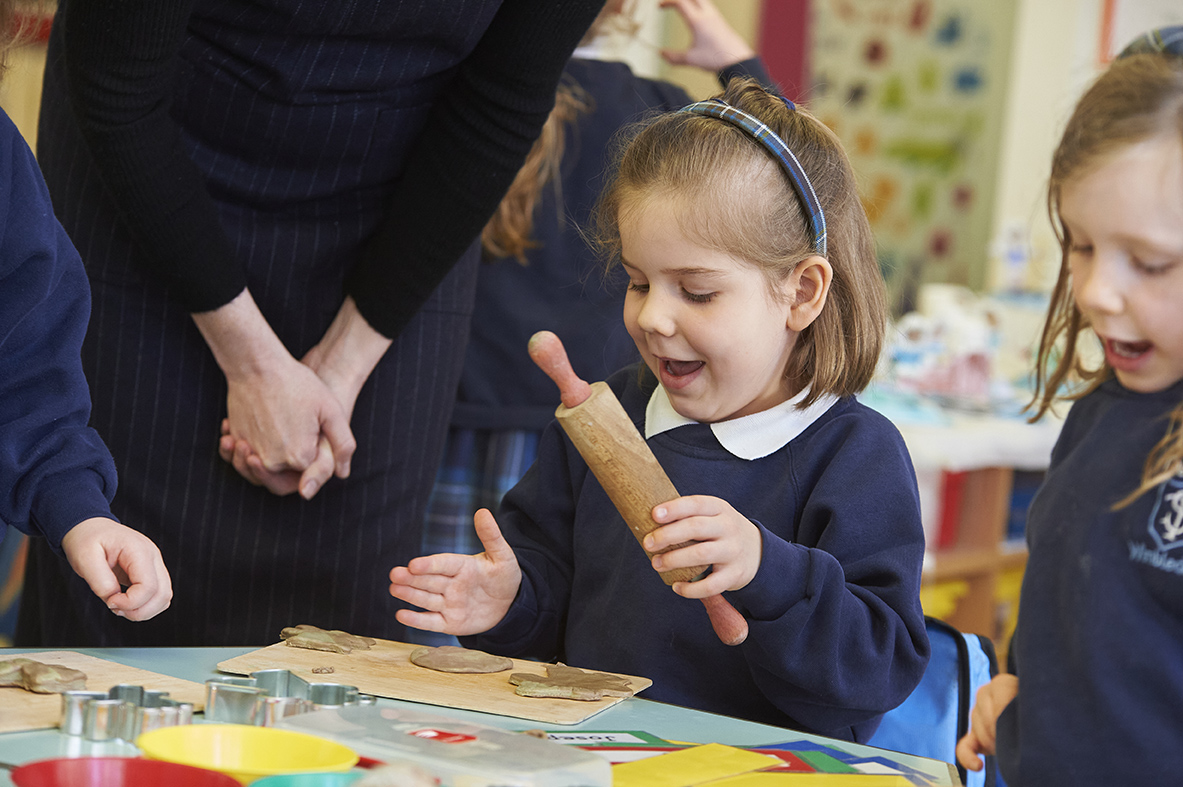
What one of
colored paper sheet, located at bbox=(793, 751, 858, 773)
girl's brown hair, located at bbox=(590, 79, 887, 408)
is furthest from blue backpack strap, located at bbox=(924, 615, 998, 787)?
colored paper sheet, located at bbox=(793, 751, 858, 773)

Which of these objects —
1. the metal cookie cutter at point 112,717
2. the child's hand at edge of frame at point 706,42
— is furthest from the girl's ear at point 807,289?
the child's hand at edge of frame at point 706,42

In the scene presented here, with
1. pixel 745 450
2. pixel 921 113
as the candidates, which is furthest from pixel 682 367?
pixel 921 113

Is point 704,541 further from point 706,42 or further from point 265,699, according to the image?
point 706,42

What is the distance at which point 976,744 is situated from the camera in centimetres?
74

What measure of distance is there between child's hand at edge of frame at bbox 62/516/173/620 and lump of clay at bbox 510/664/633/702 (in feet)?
0.87

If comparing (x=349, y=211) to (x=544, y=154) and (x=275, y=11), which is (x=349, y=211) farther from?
(x=544, y=154)

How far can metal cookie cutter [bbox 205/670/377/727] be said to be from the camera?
67 centimetres

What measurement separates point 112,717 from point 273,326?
1.98ft

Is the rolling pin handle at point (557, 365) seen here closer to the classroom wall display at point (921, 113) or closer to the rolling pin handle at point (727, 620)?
the rolling pin handle at point (727, 620)

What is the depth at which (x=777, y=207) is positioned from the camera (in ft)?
3.34

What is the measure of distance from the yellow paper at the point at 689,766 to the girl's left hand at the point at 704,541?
0.39ft

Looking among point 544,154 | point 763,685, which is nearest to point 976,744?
point 763,685

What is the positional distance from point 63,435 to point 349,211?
383 millimetres

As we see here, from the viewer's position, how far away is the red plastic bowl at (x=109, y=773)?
58cm
